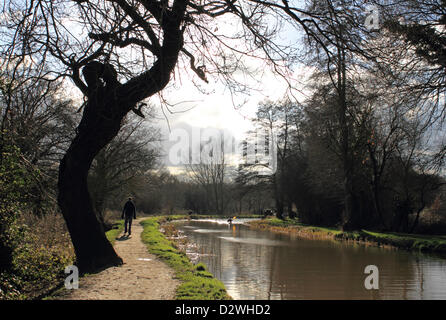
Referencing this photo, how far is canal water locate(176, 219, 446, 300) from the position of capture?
363 inches

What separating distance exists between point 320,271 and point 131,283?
6.52 metres

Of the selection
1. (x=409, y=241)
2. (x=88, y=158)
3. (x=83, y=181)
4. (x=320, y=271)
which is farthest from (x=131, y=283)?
(x=409, y=241)

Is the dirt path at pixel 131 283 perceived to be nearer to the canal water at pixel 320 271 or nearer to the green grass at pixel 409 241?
the canal water at pixel 320 271

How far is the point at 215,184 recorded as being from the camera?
69125 millimetres

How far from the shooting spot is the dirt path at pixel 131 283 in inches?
265

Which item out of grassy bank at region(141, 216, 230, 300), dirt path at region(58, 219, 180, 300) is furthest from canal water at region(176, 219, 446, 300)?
dirt path at region(58, 219, 180, 300)

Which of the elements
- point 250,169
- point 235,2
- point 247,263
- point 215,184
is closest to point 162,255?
point 247,263

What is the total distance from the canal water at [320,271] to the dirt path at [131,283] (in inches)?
67.4

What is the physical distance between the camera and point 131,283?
768 centimetres

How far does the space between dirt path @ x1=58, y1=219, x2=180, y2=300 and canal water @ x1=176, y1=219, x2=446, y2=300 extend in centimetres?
171

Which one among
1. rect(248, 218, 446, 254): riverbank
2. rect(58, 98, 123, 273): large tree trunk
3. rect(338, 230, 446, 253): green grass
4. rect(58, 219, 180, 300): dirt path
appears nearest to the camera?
rect(58, 219, 180, 300): dirt path

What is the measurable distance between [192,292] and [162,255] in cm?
497

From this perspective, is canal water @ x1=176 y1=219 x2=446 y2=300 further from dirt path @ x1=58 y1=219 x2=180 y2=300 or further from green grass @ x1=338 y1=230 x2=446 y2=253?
dirt path @ x1=58 y1=219 x2=180 y2=300
